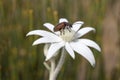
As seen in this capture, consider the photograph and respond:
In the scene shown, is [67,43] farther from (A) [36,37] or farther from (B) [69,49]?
(A) [36,37]

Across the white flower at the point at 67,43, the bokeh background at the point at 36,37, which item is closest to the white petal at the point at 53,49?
the white flower at the point at 67,43

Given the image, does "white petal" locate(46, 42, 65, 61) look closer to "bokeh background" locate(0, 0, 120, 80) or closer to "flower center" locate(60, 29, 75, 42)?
"flower center" locate(60, 29, 75, 42)

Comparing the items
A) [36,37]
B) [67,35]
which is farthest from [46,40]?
[36,37]

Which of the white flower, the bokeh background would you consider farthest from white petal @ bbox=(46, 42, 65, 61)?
the bokeh background

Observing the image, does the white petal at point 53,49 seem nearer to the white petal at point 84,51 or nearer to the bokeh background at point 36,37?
the white petal at point 84,51

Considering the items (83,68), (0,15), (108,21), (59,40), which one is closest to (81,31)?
(59,40)

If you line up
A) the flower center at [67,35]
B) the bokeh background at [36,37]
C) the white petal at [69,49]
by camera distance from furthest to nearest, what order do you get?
the bokeh background at [36,37] < the flower center at [67,35] < the white petal at [69,49]
